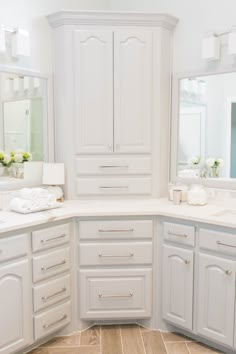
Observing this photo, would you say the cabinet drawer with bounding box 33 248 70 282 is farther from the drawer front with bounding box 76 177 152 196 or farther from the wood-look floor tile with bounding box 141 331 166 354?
the wood-look floor tile with bounding box 141 331 166 354

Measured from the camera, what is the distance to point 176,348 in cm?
246

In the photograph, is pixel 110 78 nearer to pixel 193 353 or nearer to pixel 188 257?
pixel 188 257

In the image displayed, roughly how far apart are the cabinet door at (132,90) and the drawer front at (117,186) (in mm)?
249

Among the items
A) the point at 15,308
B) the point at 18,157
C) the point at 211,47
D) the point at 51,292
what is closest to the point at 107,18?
the point at 211,47

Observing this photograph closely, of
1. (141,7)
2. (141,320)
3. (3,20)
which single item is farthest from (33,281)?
(141,7)

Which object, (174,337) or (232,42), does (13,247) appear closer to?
(174,337)

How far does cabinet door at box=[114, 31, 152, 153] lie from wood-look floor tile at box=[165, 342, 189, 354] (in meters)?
1.42

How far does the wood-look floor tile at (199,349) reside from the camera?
7.92 feet

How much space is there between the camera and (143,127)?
114 inches

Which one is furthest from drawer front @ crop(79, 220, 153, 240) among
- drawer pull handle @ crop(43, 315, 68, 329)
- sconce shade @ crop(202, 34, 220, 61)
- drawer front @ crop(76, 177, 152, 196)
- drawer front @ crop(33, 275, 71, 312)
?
sconce shade @ crop(202, 34, 220, 61)

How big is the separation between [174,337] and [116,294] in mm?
503

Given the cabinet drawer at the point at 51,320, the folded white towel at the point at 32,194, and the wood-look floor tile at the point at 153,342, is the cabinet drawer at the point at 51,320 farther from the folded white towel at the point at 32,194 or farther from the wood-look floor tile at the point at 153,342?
the folded white towel at the point at 32,194

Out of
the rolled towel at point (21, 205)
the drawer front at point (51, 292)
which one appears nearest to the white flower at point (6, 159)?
the rolled towel at point (21, 205)

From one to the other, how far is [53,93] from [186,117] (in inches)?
42.7
